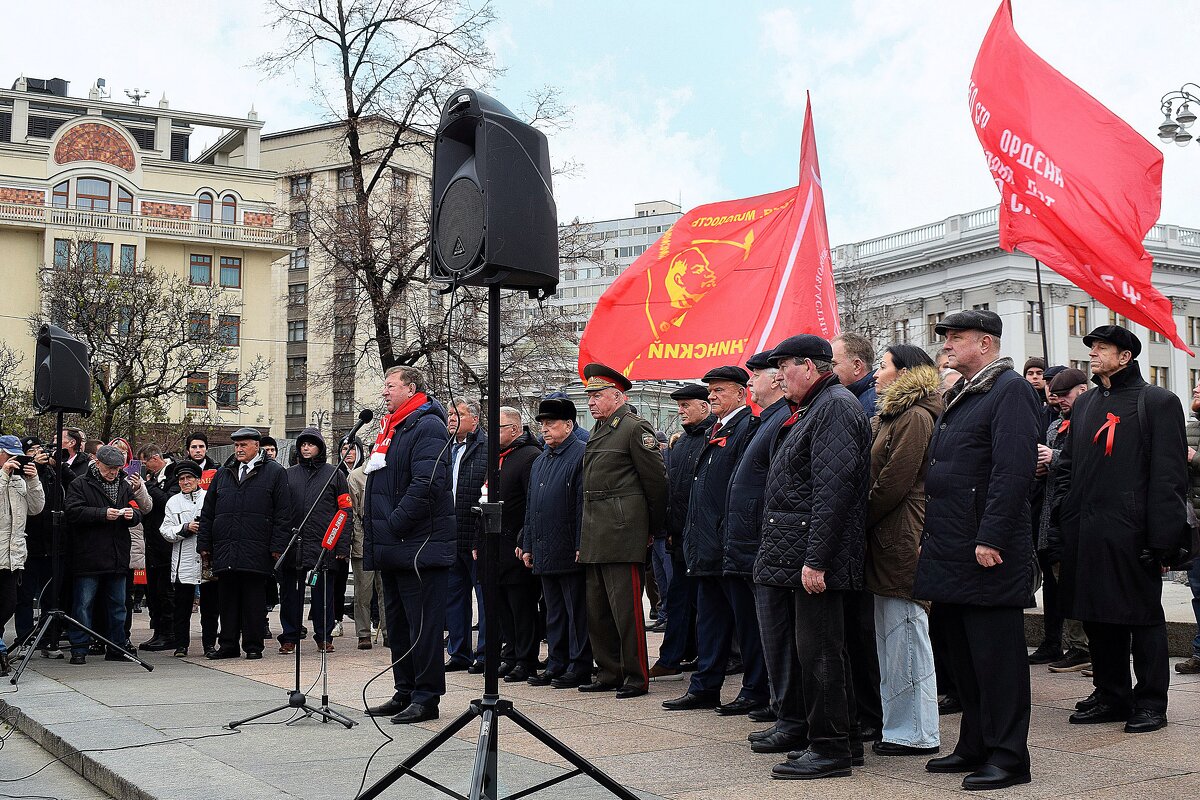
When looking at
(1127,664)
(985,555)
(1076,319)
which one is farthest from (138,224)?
(985,555)

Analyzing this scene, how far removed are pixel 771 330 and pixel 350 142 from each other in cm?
1880

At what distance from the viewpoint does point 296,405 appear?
82.1 meters

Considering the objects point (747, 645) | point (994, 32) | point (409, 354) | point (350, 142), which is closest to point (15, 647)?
point (747, 645)

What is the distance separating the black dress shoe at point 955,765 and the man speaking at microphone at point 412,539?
130 inches

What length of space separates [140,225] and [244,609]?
62.2 meters

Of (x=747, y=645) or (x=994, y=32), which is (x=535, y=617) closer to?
(x=747, y=645)

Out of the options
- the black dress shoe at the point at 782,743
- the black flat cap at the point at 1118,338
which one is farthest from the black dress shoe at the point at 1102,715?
the black flat cap at the point at 1118,338

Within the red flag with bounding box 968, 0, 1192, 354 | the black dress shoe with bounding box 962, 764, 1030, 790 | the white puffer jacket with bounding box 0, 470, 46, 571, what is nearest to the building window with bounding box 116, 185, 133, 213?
the white puffer jacket with bounding box 0, 470, 46, 571

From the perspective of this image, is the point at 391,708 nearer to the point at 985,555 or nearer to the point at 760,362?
the point at 760,362

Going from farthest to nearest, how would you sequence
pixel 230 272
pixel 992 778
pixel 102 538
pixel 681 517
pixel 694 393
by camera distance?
pixel 230 272 → pixel 102 538 → pixel 694 393 → pixel 681 517 → pixel 992 778

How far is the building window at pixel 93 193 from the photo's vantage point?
69375mm

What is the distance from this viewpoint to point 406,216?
26.8 metres

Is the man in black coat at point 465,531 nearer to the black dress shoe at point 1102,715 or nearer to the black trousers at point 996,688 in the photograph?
the black dress shoe at point 1102,715

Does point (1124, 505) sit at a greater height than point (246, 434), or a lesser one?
lesser
